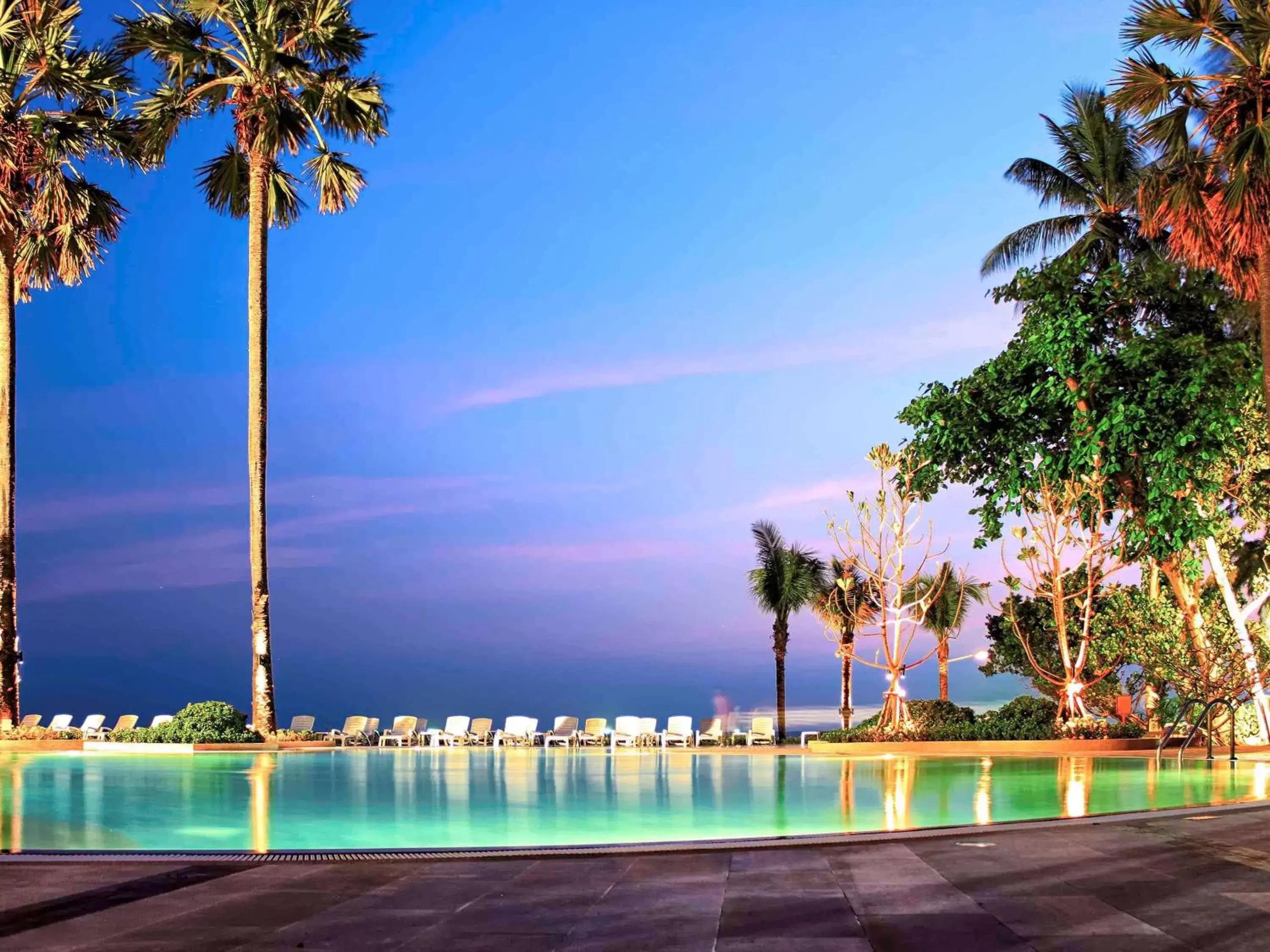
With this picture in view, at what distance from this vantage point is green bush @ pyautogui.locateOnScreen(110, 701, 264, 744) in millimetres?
21891

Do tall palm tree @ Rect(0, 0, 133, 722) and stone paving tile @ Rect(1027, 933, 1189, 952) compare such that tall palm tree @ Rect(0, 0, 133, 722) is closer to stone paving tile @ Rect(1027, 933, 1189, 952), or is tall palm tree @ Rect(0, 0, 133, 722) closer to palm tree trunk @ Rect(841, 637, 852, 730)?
palm tree trunk @ Rect(841, 637, 852, 730)

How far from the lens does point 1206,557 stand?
22969mm

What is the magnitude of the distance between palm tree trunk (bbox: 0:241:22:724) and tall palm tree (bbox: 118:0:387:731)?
440cm

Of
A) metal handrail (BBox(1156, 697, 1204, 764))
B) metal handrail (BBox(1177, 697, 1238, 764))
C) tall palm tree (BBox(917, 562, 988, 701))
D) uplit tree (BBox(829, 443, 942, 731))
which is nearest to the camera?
metal handrail (BBox(1177, 697, 1238, 764))

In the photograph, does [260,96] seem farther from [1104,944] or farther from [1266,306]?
[1104,944]

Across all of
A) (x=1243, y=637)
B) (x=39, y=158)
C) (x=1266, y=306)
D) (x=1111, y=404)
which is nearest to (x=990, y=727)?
(x=1243, y=637)

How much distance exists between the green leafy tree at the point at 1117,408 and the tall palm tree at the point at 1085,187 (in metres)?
6.65

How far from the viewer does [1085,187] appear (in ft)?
92.4

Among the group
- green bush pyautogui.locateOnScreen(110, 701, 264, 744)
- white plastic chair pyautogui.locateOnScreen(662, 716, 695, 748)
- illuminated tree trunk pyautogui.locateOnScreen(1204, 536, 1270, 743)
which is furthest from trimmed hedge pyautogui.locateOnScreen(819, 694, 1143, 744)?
green bush pyautogui.locateOnScreen(110, 701, 264, 744)

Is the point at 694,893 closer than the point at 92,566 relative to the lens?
Yes

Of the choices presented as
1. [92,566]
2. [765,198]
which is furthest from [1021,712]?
[92,566]

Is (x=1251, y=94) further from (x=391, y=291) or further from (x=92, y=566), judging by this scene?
(x=92, y=566)

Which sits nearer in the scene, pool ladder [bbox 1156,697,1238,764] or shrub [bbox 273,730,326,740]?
pool ladder [bbox 1156,697,1238,764]

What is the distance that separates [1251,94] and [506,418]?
3706 cm
